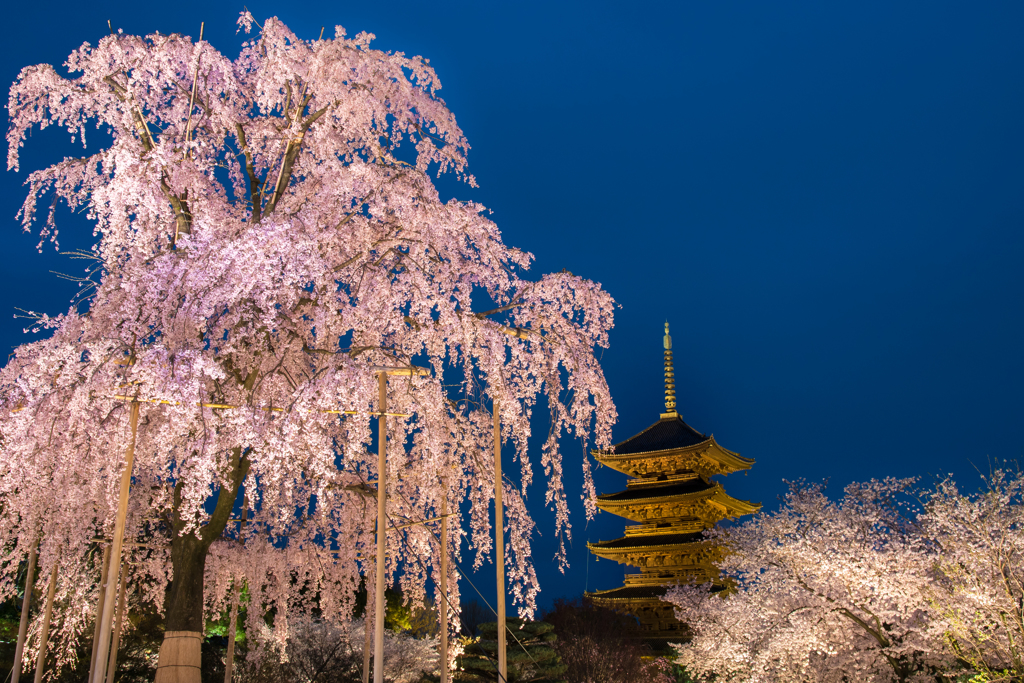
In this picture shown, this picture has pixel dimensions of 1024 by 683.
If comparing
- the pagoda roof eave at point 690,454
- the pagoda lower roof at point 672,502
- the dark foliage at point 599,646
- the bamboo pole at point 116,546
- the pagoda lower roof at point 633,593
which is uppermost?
the pagoda roof eave at point 690,454

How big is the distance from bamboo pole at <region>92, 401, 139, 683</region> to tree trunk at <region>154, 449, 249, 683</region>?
60 centimetres

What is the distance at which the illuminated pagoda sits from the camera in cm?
2750

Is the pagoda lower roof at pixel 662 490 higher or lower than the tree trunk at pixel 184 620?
higher

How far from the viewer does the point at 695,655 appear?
18.9 metres

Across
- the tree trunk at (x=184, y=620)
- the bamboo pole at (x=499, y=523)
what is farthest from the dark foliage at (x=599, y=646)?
the tree trunk at (x=184, y=620)

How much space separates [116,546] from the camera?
7973mm

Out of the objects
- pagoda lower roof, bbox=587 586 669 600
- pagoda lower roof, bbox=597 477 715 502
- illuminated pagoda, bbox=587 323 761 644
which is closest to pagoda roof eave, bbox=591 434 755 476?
illuminated pagoda, bbox=587 323 761 644

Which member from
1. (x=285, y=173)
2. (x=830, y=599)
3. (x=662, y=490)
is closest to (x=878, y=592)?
(x=830, y=599)

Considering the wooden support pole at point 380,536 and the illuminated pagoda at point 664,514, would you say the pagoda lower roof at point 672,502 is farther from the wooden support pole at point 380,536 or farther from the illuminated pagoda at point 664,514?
the wooden support pole at point 380,536

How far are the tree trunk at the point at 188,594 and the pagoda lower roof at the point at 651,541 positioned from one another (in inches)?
861

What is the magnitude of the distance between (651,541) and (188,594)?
22.4 m

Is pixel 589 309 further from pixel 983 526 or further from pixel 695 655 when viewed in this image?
pixel 695 655

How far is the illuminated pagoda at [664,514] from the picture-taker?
1083 inches

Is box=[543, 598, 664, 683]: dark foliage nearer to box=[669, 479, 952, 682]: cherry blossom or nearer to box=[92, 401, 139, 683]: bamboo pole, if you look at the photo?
box=[669, 479, 952, 682]: cherry blossom
